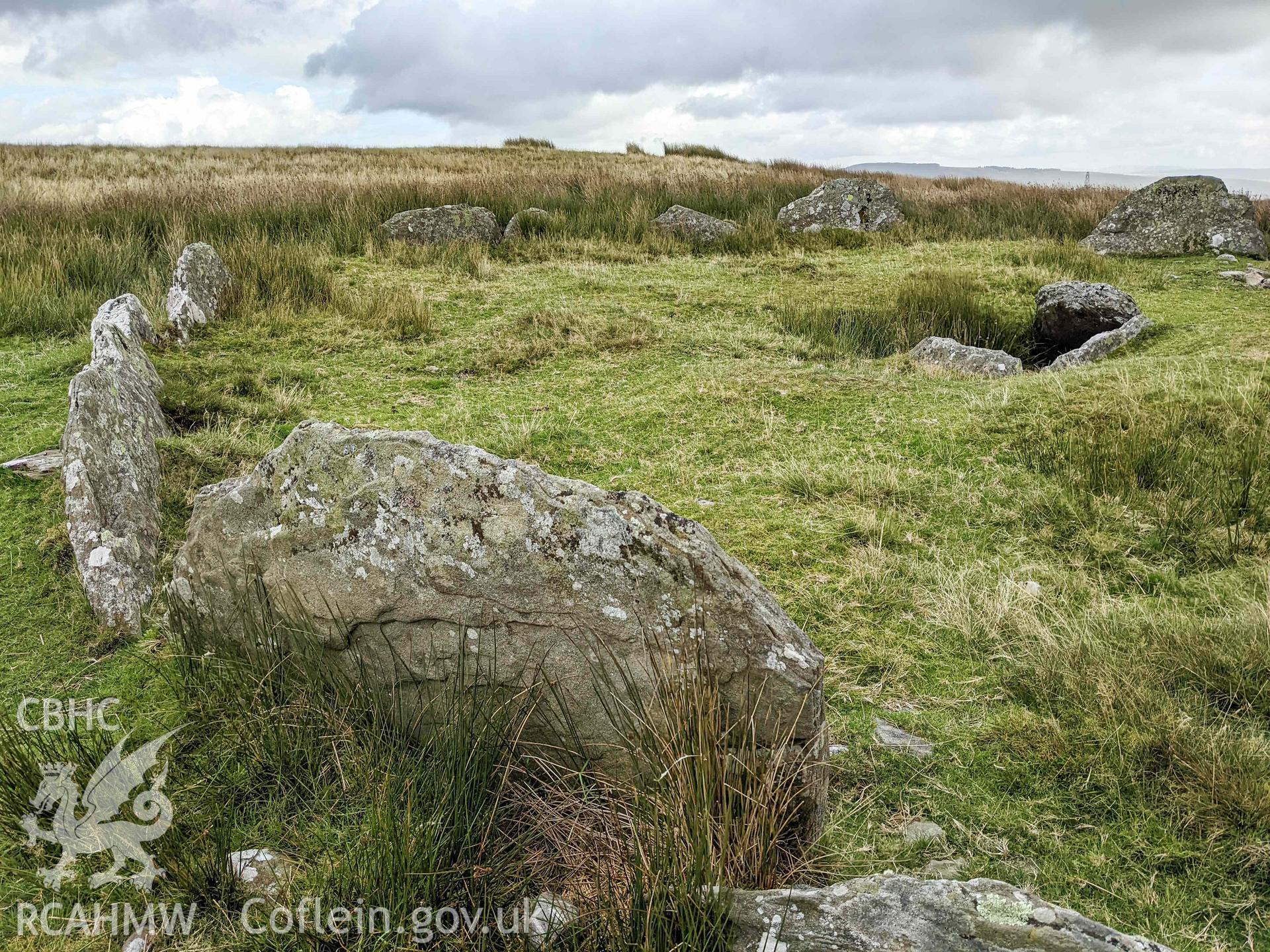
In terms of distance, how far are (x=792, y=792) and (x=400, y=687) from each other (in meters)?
1.49

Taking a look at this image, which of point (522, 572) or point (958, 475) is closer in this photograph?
point (522, 572)

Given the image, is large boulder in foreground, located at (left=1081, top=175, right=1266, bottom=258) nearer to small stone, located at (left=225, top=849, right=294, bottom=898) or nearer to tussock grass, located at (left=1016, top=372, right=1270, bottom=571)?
tussock grass, located at (left=1016, top=372, right=1270, bottom=571)

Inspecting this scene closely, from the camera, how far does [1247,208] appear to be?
A: 1443 centimetres

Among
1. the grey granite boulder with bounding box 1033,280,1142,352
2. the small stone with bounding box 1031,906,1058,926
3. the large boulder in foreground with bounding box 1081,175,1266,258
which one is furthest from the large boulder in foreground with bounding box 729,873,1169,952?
the large boulder in foreground with bounding box 1081,175,1266,258

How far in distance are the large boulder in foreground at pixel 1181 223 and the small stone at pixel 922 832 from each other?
14823mm

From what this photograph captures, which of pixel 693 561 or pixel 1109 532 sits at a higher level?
pixel 693 561

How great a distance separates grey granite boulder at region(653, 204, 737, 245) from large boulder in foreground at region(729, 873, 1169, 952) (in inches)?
542

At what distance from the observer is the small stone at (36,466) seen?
520cm

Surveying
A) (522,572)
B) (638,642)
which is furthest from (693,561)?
(522,572)

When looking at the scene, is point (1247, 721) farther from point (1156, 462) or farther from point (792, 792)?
point (1156, 462)

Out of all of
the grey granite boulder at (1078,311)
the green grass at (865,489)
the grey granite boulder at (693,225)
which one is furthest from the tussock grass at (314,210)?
the grey granite boulder at (1078,311)

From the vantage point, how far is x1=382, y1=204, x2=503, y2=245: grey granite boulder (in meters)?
13.7

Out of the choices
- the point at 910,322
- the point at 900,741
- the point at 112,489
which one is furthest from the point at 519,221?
the point at 900,741

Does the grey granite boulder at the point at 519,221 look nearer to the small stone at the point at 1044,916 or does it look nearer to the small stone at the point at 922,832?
the small stone at the point at 922,832
